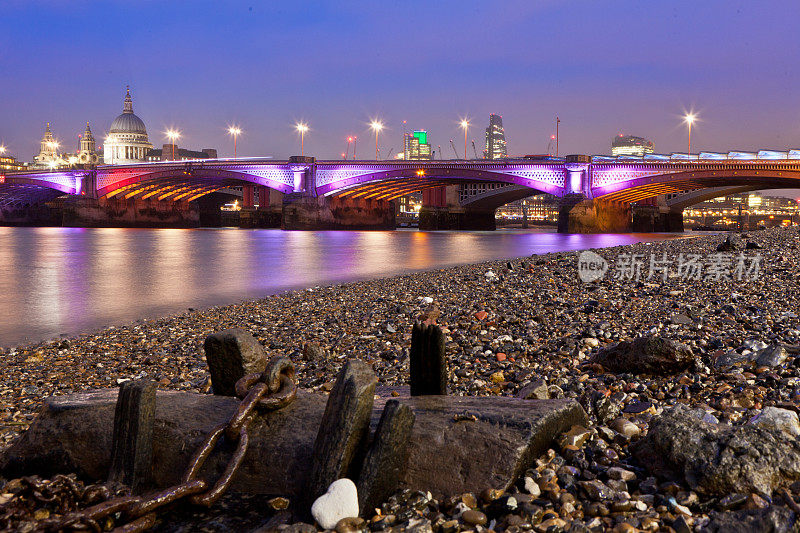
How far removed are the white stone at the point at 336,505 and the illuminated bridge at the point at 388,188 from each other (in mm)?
58729

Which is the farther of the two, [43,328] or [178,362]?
[43,328]

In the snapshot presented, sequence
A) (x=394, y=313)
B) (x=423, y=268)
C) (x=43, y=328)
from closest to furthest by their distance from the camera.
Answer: (x=394, y=313)
(x=43, y=328)
(x=423, y=268)

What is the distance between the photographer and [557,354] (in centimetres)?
564

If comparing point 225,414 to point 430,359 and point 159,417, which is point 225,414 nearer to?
point 159,417

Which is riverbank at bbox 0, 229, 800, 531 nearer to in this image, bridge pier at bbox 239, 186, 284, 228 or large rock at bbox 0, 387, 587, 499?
large rock at bbox 0, 387, 587, 499

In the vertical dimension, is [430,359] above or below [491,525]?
above

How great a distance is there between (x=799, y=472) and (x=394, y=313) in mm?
6268

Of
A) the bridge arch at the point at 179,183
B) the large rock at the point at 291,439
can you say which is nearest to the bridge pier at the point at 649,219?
the bridge arch at the point at 179,183

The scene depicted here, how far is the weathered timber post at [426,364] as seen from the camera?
3.33m

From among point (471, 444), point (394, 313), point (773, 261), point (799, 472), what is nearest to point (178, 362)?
point (394, 313)

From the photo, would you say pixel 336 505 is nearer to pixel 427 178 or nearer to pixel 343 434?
pixel 343 434

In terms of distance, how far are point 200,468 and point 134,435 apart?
386mm

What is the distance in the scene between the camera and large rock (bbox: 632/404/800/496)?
102 inches

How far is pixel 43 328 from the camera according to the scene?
1073 centimetres
